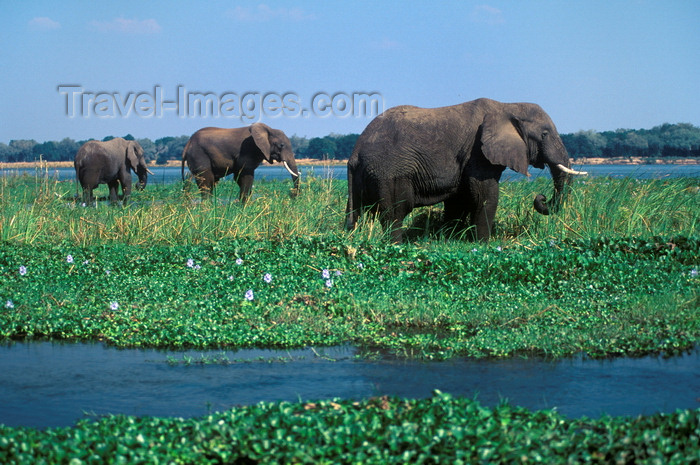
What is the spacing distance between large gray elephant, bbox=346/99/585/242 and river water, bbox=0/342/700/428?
201 inches

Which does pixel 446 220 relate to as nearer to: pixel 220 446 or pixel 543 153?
pixel 543 153

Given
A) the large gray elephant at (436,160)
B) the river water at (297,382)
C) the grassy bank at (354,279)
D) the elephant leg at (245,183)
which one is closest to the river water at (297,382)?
the river water at (297,382)

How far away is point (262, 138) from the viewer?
824 inches

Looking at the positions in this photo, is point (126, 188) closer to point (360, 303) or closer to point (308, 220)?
point (308, 220)

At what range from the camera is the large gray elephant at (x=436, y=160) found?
1123cm

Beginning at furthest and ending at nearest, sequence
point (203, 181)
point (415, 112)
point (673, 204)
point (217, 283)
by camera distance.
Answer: point (203, 181)
point (673, 204)
point (415, 112)
point (217, 283)

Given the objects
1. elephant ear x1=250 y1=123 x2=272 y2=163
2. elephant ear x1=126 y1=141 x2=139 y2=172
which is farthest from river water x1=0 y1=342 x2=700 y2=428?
elephant ear x1=126 y1=141 x2=139 y2=172

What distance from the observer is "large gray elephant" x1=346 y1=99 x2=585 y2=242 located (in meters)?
11.2

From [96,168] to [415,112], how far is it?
40.5 feet

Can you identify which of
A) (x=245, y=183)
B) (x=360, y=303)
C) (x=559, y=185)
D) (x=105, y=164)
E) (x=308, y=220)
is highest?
(x=105, y=164)

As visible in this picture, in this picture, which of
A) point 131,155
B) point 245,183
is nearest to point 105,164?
point 131,155

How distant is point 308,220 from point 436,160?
6.46 feet

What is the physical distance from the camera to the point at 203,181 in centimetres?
2100

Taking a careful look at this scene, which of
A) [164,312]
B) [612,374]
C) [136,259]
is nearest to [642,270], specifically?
[612,374]
